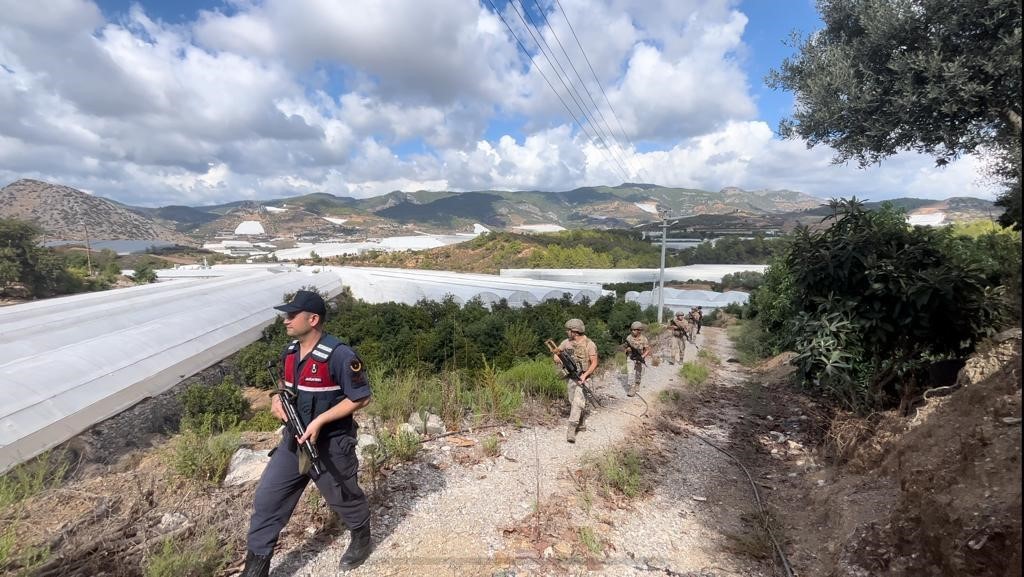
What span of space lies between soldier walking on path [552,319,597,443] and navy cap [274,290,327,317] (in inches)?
137

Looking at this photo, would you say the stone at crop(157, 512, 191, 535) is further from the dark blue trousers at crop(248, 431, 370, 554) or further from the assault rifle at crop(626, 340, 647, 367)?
the assault rifle at crop(626, 340, 647, 367)

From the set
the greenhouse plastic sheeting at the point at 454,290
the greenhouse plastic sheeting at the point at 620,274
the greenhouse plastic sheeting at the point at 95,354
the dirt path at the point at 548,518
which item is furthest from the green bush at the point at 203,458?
the greenhouse plastic sheeting at the point at 620,274

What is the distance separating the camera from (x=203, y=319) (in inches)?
471

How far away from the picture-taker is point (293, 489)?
2.81 metres

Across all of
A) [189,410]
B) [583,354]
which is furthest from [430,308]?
[583,354]

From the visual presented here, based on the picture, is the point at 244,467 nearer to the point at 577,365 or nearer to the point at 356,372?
the point at 356,372

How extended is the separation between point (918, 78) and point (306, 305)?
6679 millimetres

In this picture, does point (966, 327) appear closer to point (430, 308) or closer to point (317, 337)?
point (317, 337)

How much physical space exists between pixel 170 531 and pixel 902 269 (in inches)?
278

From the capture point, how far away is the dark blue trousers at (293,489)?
107 inches

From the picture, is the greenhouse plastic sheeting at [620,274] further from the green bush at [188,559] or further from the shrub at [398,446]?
the green bush at [188,559]

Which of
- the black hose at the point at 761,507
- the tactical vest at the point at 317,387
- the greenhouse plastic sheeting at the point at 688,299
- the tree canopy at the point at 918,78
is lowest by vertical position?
the greenhouse plastic sheeting at the point at 688,299

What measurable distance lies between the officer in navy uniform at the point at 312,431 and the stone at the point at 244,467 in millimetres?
1483

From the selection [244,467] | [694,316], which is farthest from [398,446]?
[694,316]
